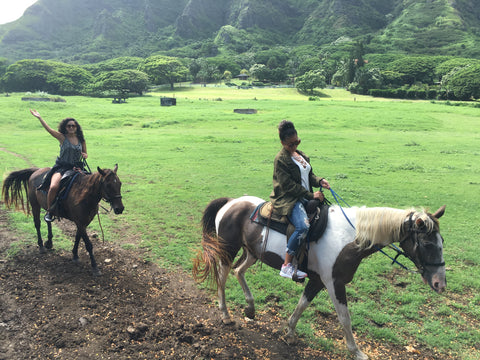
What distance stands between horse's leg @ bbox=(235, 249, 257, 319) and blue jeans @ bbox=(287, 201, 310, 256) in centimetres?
131

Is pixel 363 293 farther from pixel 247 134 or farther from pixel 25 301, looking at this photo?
pixel 247 134

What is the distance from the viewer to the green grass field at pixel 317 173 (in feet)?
19.2

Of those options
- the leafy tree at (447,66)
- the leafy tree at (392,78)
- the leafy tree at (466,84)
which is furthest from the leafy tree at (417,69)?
the leafy tree at (466,84)

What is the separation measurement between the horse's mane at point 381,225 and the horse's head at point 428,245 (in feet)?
0.24

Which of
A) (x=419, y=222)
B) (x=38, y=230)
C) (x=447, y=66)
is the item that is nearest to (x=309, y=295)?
(x=419, y=222)

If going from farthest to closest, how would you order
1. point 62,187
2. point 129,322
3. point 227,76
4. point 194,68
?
point 227,76 < point 194,68 < point 62,187 < point 129,322

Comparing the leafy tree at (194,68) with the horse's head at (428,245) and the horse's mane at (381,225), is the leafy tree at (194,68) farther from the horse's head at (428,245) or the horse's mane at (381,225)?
the horse's head at (428,245)

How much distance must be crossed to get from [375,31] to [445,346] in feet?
758

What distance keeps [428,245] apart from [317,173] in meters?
11.9

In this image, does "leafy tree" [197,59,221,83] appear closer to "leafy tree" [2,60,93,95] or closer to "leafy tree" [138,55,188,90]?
"leafy tree" [138,55,188,90]

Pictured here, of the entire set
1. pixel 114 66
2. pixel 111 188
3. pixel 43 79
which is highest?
pixel 114 66

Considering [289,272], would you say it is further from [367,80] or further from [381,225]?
[367,80]

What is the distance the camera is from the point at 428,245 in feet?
12.8

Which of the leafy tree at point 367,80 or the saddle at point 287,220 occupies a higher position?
the leafy tree at point 367,80
